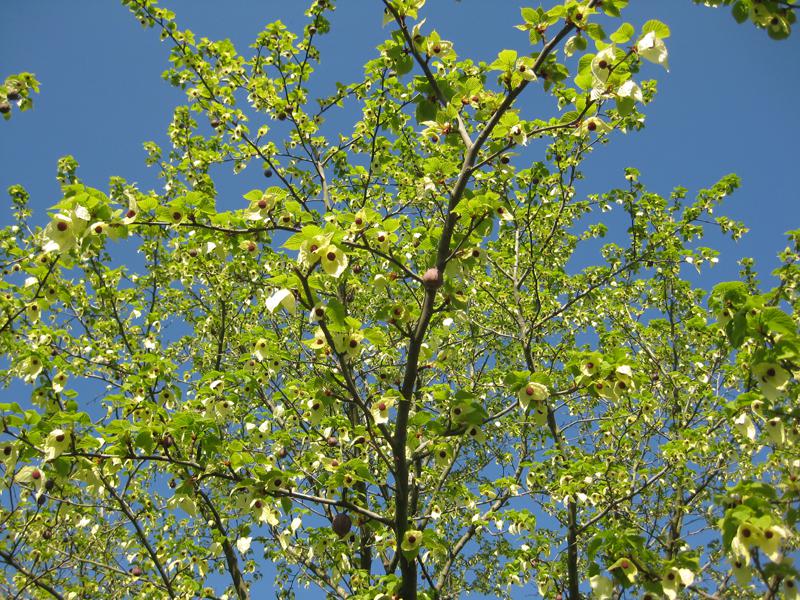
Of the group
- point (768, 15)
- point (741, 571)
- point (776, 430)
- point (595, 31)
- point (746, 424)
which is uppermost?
point (595, 31)

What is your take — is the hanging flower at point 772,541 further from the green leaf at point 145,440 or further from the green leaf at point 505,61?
the green leaf at point 145,440

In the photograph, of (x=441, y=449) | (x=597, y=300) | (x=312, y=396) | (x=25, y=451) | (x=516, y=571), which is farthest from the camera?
(x=597, y=300)

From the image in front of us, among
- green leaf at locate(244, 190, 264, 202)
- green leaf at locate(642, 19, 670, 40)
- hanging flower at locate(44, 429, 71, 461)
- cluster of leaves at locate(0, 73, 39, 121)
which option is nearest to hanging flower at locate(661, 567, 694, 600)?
green leaf at locate(642, 19, 670, 40)

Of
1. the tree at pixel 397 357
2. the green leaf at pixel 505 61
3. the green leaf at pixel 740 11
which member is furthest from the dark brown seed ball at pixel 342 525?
the green leaf at pixel 740 11

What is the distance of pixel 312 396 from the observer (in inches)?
193

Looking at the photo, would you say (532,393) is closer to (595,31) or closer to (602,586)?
(602,586)

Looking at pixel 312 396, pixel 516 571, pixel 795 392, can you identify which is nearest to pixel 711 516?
pixel 516 571

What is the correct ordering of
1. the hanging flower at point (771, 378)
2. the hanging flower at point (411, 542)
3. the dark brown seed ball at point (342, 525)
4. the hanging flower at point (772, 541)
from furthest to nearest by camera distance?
the dark brown seed ball at point (342, 525) < the hanging flower at point (411, 542) < the hanging flower at point (771, 378) < the hanging flower at point (772, 541)

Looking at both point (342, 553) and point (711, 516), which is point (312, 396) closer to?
point (342, 553)

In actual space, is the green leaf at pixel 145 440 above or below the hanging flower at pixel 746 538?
above

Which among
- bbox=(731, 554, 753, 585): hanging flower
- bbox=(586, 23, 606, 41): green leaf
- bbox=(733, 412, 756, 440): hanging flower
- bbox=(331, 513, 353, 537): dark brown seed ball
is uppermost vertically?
bbox=(586, 23, 606, 41): green leaf

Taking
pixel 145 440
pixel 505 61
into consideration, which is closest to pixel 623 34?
pixel 505 61

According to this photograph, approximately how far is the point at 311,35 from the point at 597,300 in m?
6.80

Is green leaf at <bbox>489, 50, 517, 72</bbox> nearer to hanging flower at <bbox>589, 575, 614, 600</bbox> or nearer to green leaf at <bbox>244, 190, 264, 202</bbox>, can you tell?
green leaf at <bbox>244, 190, 264, 202</bbox>
